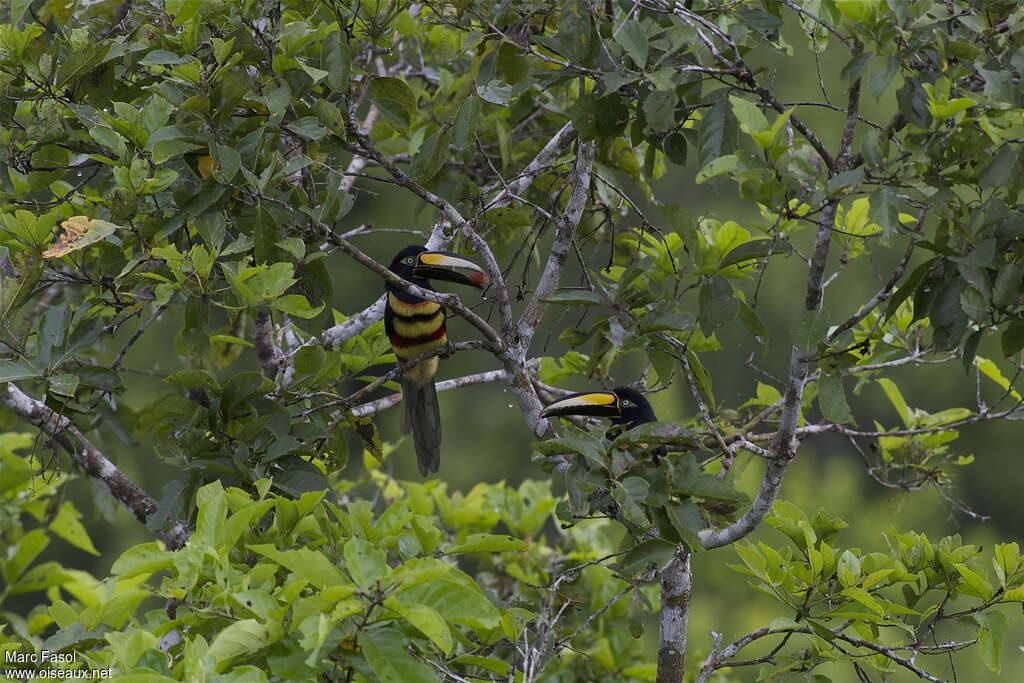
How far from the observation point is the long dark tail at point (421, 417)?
13.9 ft

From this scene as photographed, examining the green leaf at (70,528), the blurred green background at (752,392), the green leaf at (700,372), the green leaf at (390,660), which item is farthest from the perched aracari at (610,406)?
the blurred green background at (752,392)

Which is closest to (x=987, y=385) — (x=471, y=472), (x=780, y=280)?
(x=780, y=280)

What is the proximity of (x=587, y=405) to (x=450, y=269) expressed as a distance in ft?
2.38

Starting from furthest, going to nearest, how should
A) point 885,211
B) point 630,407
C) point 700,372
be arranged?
point 630,407
point 700,372
point 885,211

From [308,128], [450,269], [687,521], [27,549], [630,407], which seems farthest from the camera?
[27,549]

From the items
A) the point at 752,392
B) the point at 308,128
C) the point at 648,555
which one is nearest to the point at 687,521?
the point at 648,555

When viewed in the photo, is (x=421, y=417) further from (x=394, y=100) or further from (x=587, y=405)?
(x=394, y=100)

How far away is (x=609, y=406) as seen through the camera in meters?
3.16

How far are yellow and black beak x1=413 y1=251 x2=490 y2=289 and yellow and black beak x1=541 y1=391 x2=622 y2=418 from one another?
450 millimetres

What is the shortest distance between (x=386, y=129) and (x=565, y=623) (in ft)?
6.02

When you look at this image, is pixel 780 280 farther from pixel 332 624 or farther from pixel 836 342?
pixel 332 624

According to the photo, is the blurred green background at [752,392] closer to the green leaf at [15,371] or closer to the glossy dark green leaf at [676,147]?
the glossy dark green leaf at [676,147]

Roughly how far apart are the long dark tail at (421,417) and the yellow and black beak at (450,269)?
2.60ft

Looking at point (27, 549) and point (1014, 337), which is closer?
point (1014, 337)
